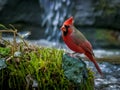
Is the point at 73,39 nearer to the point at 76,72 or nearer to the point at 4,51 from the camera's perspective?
the point at 76,72

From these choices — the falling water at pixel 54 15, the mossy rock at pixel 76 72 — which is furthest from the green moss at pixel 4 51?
the falling water at pixel 54 15

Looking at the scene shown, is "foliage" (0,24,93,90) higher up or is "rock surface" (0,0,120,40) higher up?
"rock surface" (0,0,120,40)

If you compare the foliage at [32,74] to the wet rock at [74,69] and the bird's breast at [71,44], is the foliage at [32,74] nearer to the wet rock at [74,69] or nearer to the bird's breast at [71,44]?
the wet rock at [74,69]

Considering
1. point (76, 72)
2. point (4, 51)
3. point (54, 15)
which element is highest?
point (54, 15)

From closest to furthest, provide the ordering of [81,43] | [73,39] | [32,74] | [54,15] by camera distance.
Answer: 1. [32,74]
2. [73,39]
3. [81,43]
4. [54,15]

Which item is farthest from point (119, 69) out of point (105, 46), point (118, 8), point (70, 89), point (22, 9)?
point (22, 9)

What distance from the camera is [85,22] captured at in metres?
10.2

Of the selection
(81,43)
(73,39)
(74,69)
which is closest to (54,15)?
(81,43)

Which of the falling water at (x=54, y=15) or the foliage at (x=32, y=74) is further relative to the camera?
the falling water at (x=54, y=15)

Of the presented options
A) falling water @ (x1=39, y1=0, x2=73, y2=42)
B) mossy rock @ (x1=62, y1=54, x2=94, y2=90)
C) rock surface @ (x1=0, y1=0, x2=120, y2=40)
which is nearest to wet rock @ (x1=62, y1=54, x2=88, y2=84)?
mossy rock @ (x1=62, y1=54, x2=94, y2=90)

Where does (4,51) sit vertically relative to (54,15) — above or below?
below

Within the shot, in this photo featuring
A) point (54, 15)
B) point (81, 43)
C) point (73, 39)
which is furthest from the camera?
point (54, 15)

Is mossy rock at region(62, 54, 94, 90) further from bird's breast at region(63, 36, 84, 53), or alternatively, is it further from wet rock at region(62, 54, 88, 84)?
bird's breast at region(63, 36, 84, 53)

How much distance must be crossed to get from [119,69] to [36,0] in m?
4.86
